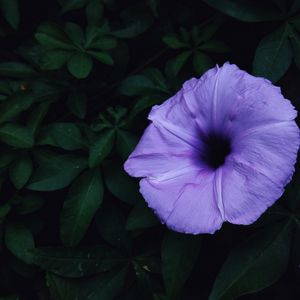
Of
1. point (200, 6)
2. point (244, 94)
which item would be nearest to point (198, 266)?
point (244, 94)

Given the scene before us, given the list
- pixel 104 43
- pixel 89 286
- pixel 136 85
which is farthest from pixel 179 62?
pixel 89 286

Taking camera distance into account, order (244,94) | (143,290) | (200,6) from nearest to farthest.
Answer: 1. (244,94)
2. (143,290)
3. (200,6)

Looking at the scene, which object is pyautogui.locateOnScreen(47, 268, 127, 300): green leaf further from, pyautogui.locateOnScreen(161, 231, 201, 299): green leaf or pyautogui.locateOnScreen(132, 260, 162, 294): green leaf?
pyautogui.locateOnScreen(161, 231, 201, 299): green leaf

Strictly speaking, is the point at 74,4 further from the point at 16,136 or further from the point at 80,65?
the point at 16,136

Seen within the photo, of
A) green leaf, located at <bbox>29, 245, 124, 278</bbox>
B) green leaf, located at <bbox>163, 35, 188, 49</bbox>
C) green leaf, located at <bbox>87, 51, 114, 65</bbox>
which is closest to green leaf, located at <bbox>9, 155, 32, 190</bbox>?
green leaf, located at <bbox>29, 245, 124, 278</bbox>

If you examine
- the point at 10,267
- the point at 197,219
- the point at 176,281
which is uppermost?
the point at 197,219

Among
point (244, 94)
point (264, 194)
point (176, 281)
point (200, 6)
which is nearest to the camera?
point (264, 194)

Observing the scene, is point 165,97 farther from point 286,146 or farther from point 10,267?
point 10,267

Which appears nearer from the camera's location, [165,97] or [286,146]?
[286,146]

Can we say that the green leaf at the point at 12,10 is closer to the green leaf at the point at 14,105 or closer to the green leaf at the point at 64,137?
the green leaf at the point at 14,105
